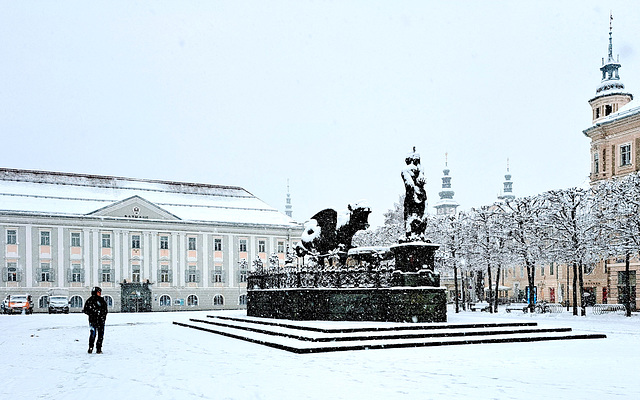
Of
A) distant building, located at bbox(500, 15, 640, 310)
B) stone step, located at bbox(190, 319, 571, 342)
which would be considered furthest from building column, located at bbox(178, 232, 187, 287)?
stone step, located at bbox(190, 319, 571, 342)

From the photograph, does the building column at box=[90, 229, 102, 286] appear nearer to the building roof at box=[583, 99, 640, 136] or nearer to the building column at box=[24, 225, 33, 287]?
the building column at box=[24, 225, 33, 287]

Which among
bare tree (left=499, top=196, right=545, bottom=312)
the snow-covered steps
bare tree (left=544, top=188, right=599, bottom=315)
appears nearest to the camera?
the snow-covered steps

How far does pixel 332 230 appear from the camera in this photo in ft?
94.1

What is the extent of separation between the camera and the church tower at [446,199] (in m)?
141

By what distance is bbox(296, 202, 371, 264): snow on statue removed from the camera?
2802 cm

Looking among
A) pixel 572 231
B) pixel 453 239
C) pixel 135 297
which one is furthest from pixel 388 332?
pixel 135 297

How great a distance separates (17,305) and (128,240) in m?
12.3

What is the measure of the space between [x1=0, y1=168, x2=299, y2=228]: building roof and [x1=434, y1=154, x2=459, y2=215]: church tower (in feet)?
241

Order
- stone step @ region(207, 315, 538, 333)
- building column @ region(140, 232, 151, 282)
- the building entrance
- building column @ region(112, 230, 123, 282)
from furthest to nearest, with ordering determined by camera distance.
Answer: building column @ region(140, 232, 151, 282)
building column @ region(112, 230, 123, 282)
the building entrance
stone step @ region(207, 315, 538, 333)

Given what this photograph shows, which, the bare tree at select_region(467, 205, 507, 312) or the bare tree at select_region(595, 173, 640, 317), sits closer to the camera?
the bare tree at select_region(595, 173, 640, 317)

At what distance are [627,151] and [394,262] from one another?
107 feet

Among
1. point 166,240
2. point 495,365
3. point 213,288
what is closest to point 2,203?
point 166,240

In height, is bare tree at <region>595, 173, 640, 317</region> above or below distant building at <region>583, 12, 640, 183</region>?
below

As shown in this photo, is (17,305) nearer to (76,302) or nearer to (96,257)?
(76,302)
